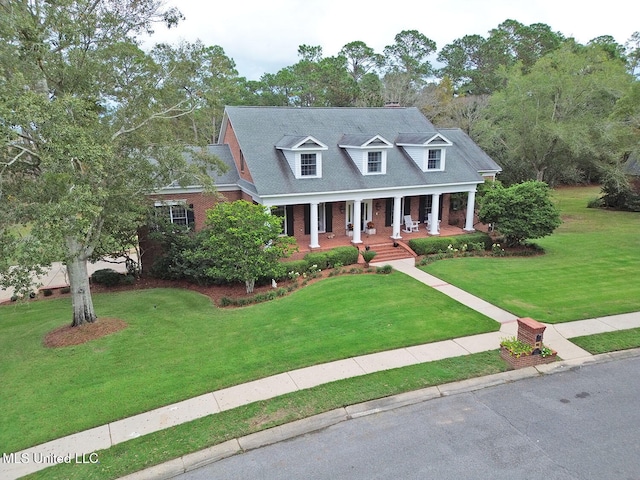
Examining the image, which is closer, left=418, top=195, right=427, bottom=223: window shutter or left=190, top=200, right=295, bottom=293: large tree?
left=190, top=200, right=295, bottom=293: large tree

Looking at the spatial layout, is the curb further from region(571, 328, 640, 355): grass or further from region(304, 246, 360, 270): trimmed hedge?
region(304, 246, 360, 270): trimmed hedge

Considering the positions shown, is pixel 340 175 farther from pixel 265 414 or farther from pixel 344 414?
pixel 265 414

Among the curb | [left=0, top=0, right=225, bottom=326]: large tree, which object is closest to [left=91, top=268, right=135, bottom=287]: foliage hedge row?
[left=0, top=0, right=225, bottom=326]: large tree

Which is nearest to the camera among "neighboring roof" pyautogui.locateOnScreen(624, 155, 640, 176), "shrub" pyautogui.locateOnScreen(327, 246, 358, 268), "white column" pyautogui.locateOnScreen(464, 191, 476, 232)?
"shrub" pyautogui.locateOnScreen(327, 246, 358, 268)

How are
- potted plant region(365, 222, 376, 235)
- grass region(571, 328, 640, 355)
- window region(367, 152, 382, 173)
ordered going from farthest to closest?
potted plant region(365, 222, 376, 235) → window region(367, 152, 382, 173) → grass region(571, 328, 640, 355)

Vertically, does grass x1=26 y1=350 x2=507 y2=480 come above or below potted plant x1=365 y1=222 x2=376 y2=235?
below

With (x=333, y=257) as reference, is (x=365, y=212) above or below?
above

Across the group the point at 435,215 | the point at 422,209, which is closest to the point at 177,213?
the point at 435,215
